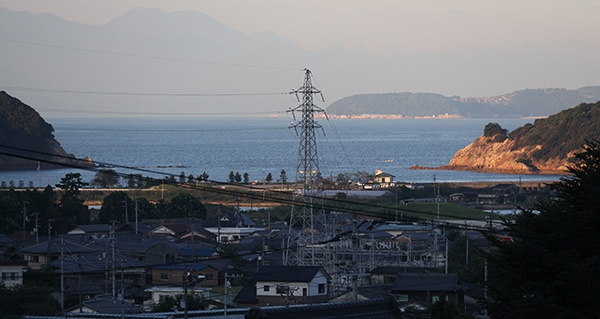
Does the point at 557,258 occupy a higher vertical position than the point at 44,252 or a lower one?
higher

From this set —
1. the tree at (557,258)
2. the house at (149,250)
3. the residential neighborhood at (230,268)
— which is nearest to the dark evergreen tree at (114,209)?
the residential neighborhood at (230,268)

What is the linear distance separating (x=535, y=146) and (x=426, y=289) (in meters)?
45.0

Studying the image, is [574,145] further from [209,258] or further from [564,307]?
[564,307]

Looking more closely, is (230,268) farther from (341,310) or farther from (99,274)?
(341,310)

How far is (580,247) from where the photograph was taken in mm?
6324

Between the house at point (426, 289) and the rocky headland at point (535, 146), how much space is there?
129ft

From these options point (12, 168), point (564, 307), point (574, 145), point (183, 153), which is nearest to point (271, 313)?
point (564, 307)

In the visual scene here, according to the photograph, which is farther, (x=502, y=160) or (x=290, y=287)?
(x=502, y=160)

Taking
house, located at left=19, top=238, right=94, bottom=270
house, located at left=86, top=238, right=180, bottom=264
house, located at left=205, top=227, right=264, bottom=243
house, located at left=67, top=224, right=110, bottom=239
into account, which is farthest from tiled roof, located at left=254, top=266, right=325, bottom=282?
house, located at left=67, top=224, right=110, bottom=239

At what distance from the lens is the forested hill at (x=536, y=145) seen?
171ft

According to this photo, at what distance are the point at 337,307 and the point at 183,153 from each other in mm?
68195

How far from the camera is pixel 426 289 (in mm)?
12539

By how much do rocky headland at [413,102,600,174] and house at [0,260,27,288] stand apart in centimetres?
4081

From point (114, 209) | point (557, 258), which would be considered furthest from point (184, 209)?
point (557, 258)
